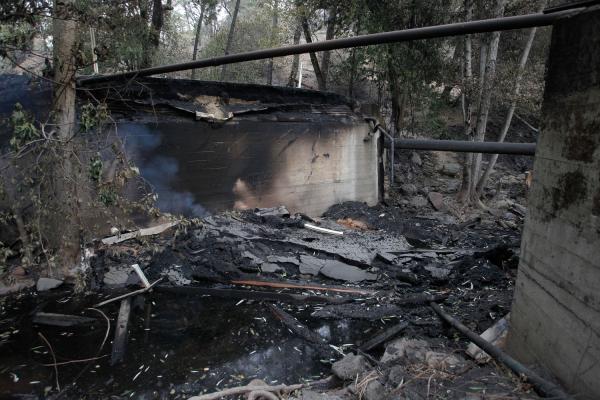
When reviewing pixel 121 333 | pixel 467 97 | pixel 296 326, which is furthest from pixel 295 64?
pixel 121 333

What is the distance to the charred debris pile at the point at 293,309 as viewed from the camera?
3.17m

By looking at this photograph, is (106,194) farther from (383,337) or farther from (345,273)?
(383,337)

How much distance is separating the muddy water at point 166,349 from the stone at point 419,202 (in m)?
6.49

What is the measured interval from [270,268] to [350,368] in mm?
2870

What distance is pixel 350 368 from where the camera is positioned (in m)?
3.24

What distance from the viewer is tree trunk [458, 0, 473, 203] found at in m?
9.85

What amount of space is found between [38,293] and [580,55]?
6.16 metres

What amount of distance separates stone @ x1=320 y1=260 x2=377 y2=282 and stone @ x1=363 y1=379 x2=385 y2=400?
9.45ft

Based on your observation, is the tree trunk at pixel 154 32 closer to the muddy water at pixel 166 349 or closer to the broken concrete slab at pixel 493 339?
the muddy water at pixel 166 349

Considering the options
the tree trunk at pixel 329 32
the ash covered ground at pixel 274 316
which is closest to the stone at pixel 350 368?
the ash covered ground at pixel 274 316

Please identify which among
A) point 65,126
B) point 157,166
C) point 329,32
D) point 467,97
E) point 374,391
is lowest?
point 374,391

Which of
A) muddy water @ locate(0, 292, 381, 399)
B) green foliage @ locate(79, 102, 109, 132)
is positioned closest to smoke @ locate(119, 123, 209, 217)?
green foliage @ locate(79, 102, 109, 132)

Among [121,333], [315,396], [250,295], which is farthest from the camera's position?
[250,295]

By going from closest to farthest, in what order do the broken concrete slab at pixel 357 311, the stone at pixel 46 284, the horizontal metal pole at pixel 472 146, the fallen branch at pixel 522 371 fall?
the fallen branch at pixel 522 371 → the broken concrete slab at pixel 357 311 → the stone at pixel 46 284 → the horizontal metal pole at pixel 472 146
